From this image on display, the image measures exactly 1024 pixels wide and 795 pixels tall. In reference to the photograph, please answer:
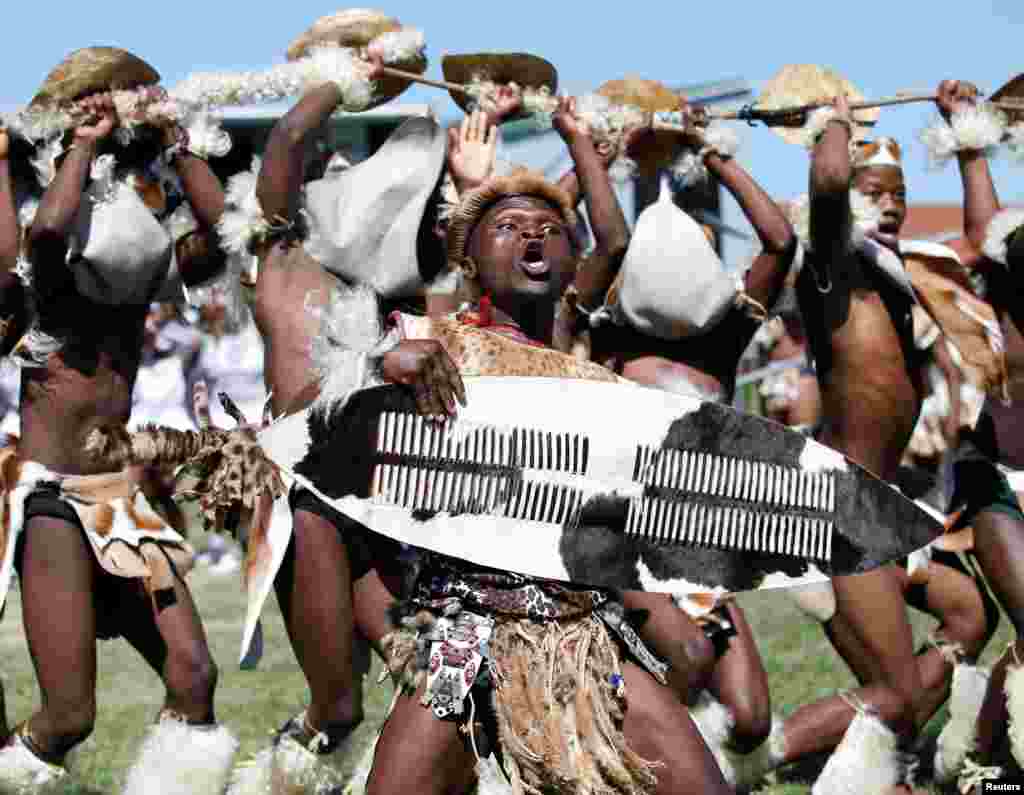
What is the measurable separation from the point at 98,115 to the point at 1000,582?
3.26 m

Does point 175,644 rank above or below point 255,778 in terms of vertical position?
above

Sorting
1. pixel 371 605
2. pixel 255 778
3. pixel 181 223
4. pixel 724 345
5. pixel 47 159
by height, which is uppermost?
pixel 47 159

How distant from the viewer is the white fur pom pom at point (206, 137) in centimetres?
577

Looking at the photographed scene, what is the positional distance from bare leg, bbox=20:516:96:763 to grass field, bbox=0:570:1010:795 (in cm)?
86

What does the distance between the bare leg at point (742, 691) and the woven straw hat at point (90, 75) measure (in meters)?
2.61

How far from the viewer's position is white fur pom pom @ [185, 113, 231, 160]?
5.77 metres

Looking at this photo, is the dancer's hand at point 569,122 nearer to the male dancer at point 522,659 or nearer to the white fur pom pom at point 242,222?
the white fur pom pom at point 242,222

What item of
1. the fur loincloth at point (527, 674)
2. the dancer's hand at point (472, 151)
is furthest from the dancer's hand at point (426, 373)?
the dancer's hand at point (472, 151)

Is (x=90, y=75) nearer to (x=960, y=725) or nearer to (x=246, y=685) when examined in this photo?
(x=960, y=725)

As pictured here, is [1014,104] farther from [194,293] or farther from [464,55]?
[194,293]

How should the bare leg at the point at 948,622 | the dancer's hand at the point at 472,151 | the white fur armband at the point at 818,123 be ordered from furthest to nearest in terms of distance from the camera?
the bare leg at the point at 948,622
the white fur armband at the point at 818,123
the dancer's hand at the point at 472,151

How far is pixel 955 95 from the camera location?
20.5ft

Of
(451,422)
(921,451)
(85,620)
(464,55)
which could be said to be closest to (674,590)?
(451,422)

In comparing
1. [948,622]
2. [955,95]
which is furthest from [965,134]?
[948,622]
